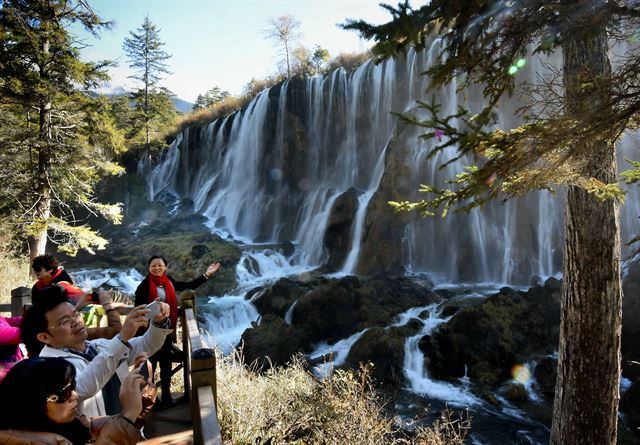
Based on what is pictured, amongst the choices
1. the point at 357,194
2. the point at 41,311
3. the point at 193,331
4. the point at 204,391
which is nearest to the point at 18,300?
the point at 193,331

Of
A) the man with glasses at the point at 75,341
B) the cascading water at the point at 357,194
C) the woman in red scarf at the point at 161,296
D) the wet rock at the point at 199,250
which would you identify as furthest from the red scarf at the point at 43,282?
the wet rock at the point at 199,250

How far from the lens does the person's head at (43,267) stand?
4.27m

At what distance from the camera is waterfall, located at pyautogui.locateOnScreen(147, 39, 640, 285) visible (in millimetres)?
18219

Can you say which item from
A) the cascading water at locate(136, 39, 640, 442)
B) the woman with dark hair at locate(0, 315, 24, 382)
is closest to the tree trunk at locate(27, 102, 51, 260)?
the cascading water at locate(136, 39, 640, 442)

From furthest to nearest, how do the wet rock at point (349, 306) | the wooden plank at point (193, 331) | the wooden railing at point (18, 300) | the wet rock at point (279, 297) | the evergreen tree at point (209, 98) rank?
the evergreen tree at point (209, 98) → the wet rock at point (279, 297) → the wet rock at point (349, 306) → the wooden railing at point (18, 300) → the wooden plank at point (193, 331)

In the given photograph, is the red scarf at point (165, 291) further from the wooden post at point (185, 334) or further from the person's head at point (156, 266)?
the wooden post at point (185, 334)

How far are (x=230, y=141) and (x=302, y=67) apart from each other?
10008mm

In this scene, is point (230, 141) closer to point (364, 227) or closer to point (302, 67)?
point (302, 67)

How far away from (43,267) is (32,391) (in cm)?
328

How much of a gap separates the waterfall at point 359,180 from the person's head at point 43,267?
11.5m

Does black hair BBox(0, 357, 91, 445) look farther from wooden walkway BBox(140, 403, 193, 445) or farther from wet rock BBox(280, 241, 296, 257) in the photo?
wet rock BBox(280, 241, 296, 257)

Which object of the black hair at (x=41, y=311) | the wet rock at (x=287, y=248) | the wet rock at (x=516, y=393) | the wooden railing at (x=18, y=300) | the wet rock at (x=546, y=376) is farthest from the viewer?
the wet rock at (x=287, y=248)

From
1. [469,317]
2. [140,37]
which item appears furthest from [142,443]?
[140,37]

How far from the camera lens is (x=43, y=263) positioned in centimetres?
431
